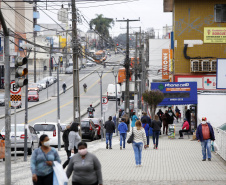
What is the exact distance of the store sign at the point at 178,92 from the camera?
3669 centimetres

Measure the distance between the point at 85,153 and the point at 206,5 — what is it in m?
37.3

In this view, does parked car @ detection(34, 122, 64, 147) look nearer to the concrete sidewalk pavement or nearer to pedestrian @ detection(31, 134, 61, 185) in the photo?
the concrete sidewalk pavement

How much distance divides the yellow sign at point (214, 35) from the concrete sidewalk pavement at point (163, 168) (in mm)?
22462

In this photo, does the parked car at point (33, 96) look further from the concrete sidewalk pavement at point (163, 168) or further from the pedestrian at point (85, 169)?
the pedestrian at point (85, 169)

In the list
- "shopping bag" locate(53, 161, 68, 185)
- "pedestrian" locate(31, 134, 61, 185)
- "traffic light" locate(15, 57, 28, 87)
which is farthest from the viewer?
"traffic light" locate(15, 57, 28, 87)

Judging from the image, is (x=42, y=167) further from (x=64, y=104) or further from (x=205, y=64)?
(x=64, y=104)

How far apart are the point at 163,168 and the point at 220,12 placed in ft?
98.0

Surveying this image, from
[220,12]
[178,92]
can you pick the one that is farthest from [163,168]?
[220,12]

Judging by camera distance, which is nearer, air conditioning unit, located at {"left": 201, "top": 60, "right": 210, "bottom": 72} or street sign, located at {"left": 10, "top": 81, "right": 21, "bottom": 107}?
street sign, located at {"left": 10, "top": 81, "right": 21, "bottom": 107}

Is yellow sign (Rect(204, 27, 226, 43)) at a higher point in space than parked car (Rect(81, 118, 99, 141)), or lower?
higher

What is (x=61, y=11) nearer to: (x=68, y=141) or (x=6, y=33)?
(x=68, y=141)

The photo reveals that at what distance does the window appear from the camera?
149 feet

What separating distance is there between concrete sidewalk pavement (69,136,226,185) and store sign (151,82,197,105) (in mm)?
12364

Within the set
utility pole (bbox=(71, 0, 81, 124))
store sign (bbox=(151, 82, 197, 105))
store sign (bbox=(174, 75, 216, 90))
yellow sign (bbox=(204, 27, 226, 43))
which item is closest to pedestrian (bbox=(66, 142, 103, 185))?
utility pole (bbox=(71, 0, 81, 124))
